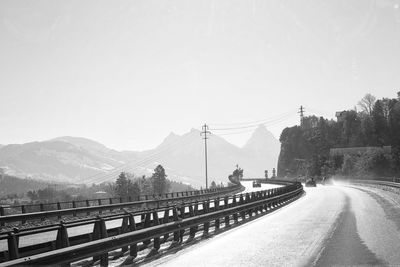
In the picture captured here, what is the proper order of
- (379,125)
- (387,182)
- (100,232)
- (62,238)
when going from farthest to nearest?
(379,125), (387,182), (100,232), (62,238)

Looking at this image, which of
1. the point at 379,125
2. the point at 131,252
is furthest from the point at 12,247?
the point at 379,125

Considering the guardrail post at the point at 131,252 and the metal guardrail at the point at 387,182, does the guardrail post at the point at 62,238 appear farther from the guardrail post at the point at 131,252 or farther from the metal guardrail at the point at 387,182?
the metal guardrail at the point at 387,182

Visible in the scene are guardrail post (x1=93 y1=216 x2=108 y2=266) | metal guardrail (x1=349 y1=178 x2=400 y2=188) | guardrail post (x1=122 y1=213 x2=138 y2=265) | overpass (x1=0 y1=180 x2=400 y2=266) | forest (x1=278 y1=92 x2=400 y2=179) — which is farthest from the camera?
forest (x1=278 y1=92 x2=400 y2=179)

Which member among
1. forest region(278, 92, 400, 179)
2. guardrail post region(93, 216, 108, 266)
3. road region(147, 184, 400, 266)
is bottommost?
road region(147, 184, 400, 266)

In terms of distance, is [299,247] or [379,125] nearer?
[299,247]

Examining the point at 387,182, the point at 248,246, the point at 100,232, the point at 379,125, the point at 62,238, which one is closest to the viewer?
the point at 62,238

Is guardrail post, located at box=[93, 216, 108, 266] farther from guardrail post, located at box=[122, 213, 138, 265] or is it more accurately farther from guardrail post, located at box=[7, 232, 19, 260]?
guardrail post, located at box=[7, 232, 19, 260]

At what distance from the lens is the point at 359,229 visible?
53.1 ft

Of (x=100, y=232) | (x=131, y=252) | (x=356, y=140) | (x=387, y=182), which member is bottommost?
(x=131, y=252)

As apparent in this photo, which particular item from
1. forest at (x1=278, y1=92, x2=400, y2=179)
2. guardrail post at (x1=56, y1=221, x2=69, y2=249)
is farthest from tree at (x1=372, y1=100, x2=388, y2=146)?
guardrail post at (x1=56, y1=221, x2=69, y2=249)

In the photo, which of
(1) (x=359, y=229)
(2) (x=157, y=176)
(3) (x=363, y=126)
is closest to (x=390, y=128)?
(3) (x=363, y=126)

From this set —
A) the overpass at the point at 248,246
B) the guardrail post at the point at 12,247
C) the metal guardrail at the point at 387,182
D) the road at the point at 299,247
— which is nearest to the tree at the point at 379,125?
the metal guardrail at the point at 387,182

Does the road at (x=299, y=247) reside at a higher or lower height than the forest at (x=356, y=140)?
lower

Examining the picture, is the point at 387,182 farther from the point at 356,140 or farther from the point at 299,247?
the point at 356,140
